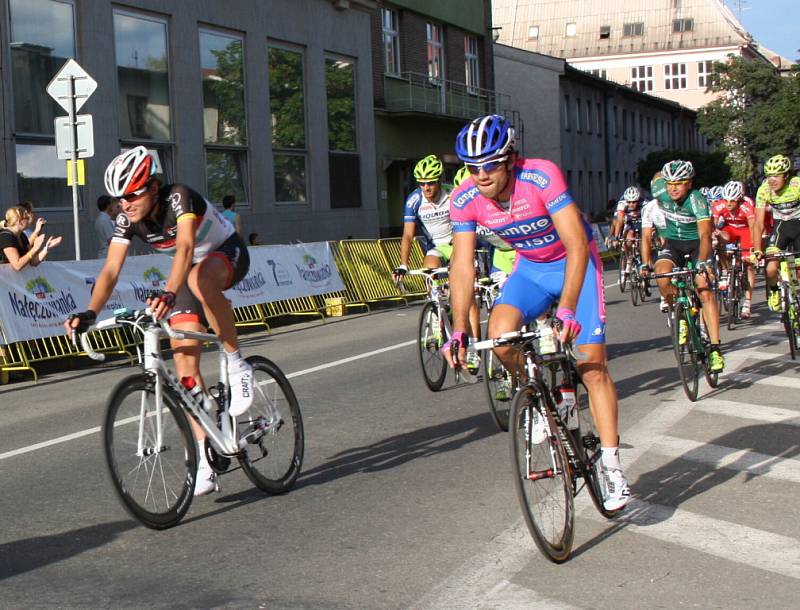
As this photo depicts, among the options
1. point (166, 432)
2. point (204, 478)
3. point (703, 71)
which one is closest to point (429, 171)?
point (204, 478)

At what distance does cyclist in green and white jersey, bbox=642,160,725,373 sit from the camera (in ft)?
31.5

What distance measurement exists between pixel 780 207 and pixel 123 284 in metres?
7.77

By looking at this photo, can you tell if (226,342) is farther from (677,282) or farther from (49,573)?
(677,282)

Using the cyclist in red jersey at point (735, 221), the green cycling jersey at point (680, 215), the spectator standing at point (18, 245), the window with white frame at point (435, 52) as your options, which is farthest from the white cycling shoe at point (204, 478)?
the window with white frame at point (435, 52)

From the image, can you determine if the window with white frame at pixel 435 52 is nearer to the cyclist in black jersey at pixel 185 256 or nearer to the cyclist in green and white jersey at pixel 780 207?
the cyclist in green and white jersey at pixel 780 207

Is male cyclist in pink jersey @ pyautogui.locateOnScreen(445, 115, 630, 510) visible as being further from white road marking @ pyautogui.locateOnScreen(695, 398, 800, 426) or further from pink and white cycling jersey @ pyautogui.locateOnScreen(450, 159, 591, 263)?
white road marking @ pyautogui.locateOnScreen(695, 398, 800, 426)

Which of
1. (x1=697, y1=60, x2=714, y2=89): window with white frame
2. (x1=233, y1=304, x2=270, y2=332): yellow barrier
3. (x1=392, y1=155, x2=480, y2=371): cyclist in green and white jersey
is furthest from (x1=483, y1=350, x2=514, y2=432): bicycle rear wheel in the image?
(x1=697, y1=60, x2=714, y2=89): window with white frame

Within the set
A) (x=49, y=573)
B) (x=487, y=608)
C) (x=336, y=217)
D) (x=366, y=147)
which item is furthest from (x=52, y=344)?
(x=366, y=147)

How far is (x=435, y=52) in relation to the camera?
3881 centimetres

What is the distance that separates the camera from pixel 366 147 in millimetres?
31922

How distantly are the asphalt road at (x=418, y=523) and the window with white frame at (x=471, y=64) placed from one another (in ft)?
108

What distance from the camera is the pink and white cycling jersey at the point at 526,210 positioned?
5.46 m

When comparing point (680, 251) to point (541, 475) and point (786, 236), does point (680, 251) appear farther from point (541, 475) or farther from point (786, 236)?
point (541, 475)

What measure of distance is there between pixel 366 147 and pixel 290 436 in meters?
25.7
